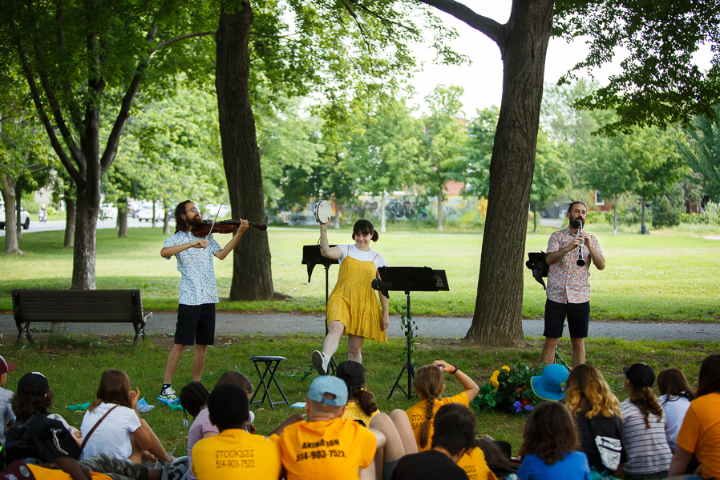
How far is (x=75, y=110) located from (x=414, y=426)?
13.2 meters

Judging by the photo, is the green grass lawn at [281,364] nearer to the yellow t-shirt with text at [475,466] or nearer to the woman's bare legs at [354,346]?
the woman's bare legs at [354,346]

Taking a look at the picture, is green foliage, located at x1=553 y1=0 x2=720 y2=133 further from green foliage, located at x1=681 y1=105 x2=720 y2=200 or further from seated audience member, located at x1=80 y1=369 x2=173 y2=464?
green foliage, located at x1=681 y1=105 x2=720 y2=200

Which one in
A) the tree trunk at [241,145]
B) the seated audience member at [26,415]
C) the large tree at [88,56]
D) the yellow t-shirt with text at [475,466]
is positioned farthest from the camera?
the tree trunk at [241,145]

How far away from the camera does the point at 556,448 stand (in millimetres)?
3125

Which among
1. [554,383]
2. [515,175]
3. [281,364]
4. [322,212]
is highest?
[515,175]

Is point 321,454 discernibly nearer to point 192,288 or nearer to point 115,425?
point 115,425

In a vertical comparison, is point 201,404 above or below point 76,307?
above

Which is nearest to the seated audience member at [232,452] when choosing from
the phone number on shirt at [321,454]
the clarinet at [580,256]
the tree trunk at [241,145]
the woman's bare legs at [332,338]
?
the phone number on shirt at [321,454]

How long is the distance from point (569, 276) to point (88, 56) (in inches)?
436

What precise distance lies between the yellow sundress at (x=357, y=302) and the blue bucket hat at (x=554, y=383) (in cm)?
207

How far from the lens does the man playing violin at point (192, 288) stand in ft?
20.8

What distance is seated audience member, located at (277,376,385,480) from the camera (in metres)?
3.04

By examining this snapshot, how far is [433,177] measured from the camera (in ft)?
197

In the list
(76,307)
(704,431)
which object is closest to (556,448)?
(704,431)
